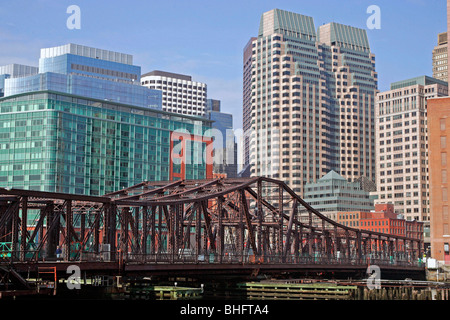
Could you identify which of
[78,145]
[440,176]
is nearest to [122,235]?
[440,176]

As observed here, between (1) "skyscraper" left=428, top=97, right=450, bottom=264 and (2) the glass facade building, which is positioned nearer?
(1) "skyscraper" left=428, top=97, right=450, bottom=264

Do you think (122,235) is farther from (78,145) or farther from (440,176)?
(78,145)

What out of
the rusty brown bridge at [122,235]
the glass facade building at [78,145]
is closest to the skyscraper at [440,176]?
the rusty brown bridge at [122,235]

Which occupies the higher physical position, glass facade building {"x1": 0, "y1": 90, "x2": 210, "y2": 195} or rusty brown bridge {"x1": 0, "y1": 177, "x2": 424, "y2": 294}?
glass facade building {"x1": 0, "y1": 90, "x2": 210, "y2": 195}

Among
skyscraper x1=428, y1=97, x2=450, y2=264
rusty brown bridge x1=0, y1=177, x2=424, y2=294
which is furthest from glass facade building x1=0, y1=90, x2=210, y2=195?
skyscraper x1=428, y1=97, x2=450, y2=264

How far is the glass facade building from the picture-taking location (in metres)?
173

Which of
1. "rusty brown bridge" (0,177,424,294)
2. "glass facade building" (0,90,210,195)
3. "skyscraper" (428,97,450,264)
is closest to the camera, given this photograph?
"rusty brown bridge" (0,177,424,294)

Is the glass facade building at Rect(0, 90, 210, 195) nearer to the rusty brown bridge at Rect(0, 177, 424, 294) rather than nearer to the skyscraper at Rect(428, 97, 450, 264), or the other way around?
the rusty brown bridge at Rect(0, 177, 424, 294)

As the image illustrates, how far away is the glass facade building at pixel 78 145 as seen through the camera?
172750 mm

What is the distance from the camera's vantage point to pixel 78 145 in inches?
7023

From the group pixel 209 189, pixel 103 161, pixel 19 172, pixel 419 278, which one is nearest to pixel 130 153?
pixel 103 161

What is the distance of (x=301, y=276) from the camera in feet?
405

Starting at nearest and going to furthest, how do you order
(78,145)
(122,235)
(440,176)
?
(122,235), (440,176), (78,145)
